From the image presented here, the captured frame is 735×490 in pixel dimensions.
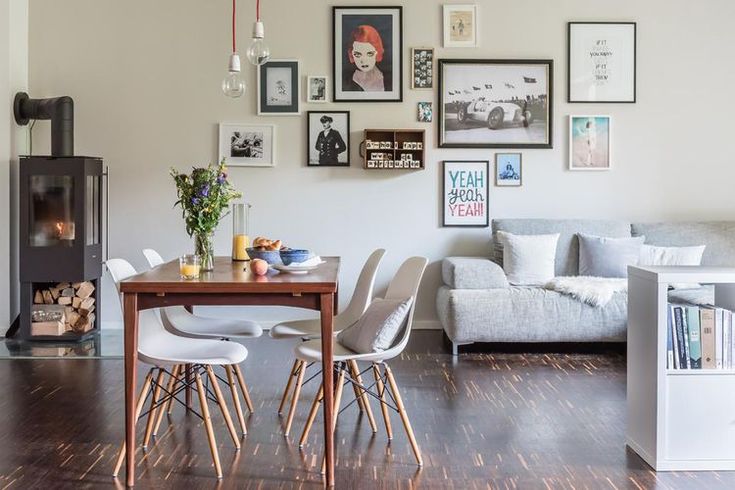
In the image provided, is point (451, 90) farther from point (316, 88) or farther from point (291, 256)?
point (291, 256)

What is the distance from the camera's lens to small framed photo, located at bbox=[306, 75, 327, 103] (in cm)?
664

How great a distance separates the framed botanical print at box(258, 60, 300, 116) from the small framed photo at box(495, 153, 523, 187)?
5.43ft

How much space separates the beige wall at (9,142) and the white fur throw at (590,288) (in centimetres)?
402

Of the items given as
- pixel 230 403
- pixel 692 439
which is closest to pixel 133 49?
pixel 230 403

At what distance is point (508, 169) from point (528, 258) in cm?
86

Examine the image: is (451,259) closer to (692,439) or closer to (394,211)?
(394,211)

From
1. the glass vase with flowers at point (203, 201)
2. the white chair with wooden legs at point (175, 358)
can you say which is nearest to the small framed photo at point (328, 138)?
the glass vase with flowers at point (203, 201)

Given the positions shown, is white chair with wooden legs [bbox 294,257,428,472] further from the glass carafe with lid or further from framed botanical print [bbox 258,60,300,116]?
framed botanical print [bbox 258,60,300,116]

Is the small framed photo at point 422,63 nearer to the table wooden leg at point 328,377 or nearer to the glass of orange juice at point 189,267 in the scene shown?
the glass of orange juice at point 189,267

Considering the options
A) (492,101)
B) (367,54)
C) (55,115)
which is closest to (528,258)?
(492,101)

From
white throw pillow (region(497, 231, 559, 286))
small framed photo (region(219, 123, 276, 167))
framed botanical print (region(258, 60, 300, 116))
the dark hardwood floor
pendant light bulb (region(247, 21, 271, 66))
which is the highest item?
framed botanical print (region(258, 60, 300, 116))

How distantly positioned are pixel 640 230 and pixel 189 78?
3.74 m

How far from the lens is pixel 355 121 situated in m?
6.67

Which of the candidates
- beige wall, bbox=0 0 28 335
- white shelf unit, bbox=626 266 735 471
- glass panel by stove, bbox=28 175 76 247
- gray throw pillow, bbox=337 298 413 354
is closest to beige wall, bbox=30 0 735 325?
beige wall, bbox=0 0 28 335
